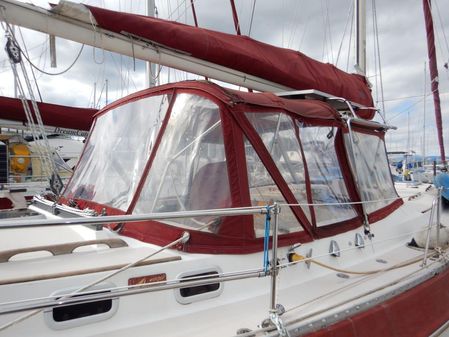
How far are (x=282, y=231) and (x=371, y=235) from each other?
1209 mm

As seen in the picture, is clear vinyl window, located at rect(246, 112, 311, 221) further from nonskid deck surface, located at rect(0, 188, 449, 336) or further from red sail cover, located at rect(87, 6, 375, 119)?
red sail cover, located at rect(87, 6, 375, 119)

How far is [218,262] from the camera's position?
240cm

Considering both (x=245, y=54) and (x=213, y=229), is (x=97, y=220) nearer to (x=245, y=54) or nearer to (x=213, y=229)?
(x=213, y=229)

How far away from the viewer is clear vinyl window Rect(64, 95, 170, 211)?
10.1 ft

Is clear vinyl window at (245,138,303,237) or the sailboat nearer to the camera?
the sailboat

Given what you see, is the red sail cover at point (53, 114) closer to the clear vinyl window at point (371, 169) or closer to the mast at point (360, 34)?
the mast at point (360, 34)

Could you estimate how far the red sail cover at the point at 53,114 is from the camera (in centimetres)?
722

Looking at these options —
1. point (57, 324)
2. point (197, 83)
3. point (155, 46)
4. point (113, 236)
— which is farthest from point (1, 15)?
point (57, 324)

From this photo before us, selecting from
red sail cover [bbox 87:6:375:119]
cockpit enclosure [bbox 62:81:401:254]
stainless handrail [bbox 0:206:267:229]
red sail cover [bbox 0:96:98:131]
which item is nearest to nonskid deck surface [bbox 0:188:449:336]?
cockpit enclosure [bbox 62:81:401:254]

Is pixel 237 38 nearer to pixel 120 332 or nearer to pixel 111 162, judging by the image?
pixel 111 162

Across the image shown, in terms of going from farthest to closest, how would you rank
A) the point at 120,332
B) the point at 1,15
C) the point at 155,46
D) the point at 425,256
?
1. the point at 155,46
2. the point at 425,256
3. the point at 1,15
4. the point at 120,332

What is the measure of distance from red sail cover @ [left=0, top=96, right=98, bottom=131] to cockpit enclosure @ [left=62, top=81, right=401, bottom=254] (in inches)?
179

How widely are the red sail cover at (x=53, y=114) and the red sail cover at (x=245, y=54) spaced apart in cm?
484

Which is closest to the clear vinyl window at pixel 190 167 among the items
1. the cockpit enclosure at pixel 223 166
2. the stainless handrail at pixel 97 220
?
the cockpit enclosure at pixel 223 166
